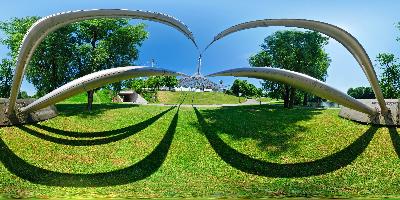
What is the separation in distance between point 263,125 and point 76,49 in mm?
22241

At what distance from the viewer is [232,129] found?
30203 millimetres

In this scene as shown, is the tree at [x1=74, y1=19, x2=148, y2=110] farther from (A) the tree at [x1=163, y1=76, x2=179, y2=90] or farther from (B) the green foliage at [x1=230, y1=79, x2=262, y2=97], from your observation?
(B) the green foliage at [x1=230, y1=79, x2=262, y2=97]

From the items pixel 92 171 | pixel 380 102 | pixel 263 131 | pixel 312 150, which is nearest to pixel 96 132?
pixel 92 171

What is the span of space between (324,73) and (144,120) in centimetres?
3300

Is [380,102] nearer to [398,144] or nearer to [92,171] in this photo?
[398,144]

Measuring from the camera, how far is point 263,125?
103 ft

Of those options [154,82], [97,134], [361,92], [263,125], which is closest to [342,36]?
[263,125]

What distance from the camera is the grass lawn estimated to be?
61.6 ft

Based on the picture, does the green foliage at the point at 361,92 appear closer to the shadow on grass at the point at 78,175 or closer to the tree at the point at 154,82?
the tree at the point at 154,82

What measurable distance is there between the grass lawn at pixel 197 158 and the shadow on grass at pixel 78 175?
0.05 m

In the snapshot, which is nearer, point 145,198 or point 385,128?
point 145,198

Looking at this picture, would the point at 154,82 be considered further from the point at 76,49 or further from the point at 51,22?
the point at 51,22

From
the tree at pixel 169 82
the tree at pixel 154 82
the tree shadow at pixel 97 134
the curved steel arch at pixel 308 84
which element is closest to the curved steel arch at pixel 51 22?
the tree shadow at pixel 97 134

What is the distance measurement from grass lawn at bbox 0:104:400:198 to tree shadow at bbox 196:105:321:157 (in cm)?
8
